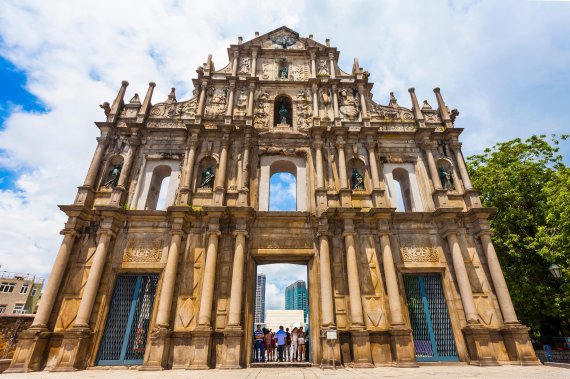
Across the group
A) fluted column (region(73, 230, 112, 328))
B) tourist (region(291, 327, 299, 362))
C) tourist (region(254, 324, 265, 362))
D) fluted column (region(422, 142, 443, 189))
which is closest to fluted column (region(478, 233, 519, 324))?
fluted column (region(422, 142, 443, 189))

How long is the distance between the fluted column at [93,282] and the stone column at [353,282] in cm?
941

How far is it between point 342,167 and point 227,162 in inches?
211

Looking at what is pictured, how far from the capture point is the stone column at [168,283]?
11098mm

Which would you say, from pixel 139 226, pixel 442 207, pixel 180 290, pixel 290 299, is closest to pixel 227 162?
pixel 139 226

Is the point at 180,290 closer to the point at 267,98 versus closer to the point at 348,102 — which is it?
the point at 267,98

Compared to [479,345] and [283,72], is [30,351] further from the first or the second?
[283,72]

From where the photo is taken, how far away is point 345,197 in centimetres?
1363

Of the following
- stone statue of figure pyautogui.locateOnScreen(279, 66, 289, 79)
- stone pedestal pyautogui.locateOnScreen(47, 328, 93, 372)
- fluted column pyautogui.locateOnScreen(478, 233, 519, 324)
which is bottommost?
stone pedestal pyautogui.locateOnScreen(47, 328, 93, 372)

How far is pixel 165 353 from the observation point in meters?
10.6

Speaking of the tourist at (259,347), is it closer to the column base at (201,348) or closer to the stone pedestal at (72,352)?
the column base at (201,348)

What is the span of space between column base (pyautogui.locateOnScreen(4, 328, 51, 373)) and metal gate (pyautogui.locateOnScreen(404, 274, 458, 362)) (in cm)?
1317

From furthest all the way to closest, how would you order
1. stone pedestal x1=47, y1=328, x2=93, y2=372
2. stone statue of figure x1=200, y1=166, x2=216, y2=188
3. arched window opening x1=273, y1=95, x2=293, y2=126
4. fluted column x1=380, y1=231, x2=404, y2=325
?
arched window opening x1=273, y1=95, x2=293, y2=126 < stone statue of figure x1=200, y1=166, x2=216, y2=188 < fluted column x1=380, y1=231, x2=404, y2=325 < stone pedestal x1=47, y1=328, x2=93, y2=372

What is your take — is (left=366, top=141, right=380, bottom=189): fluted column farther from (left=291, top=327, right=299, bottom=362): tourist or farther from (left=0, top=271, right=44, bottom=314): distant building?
(left=0, top=271, right=44, bottom=314): distant building

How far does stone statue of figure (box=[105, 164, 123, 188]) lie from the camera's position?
14.3m
